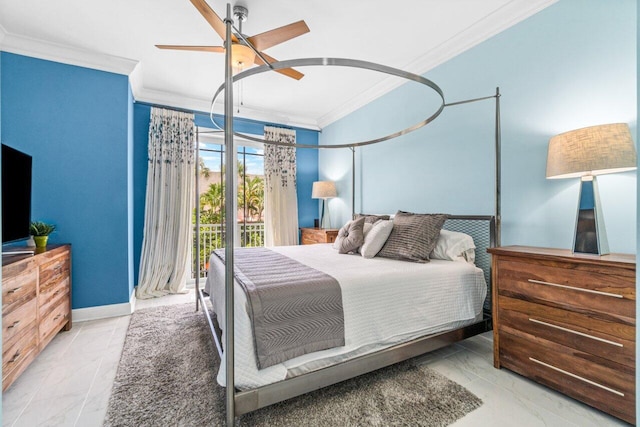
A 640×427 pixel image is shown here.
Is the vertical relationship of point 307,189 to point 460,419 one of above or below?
above

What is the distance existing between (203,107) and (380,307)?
3.87 metres

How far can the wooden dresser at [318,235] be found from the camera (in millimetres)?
4324

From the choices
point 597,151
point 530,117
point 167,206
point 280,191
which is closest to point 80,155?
point 167,206

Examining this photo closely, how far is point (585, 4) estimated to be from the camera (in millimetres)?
2119

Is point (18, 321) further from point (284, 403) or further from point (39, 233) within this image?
point (284, 403)

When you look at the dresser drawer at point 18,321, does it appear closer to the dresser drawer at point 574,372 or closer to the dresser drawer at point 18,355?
the dresser drawer at point 18,355

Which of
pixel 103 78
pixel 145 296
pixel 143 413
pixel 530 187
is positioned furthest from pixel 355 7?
pixel 145 296

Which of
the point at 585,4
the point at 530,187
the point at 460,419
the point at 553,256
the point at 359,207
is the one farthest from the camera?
the point at 359,207

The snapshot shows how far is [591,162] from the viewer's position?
5.84 ft

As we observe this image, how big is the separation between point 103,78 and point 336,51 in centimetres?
Result: 244

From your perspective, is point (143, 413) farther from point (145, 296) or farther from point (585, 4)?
point (585, 4)

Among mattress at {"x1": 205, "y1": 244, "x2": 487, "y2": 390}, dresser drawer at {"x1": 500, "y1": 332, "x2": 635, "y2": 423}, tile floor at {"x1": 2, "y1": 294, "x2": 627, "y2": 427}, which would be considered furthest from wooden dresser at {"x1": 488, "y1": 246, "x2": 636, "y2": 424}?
mattress at {"x1": 205, "y1": 244, "x2": 487, "y2": 390}

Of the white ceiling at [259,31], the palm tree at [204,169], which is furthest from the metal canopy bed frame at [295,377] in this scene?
the palm tree at [204,169]

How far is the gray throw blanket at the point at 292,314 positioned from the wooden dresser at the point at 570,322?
120 cm
